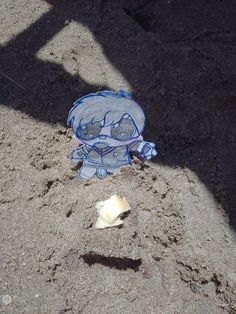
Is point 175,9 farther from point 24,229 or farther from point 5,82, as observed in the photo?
point 24,229

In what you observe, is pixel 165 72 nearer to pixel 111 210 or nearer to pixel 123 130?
pixel 123 130

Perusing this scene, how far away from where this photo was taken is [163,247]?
5.98ft

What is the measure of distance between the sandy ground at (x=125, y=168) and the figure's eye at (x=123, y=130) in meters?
0.08

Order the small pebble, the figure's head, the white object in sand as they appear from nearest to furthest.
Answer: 1. the small pebble
2. the white object in sand
3. the figure's head

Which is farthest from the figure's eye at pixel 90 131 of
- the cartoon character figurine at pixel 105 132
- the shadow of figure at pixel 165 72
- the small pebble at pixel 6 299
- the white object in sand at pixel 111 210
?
the small pebble at pixel 6 299

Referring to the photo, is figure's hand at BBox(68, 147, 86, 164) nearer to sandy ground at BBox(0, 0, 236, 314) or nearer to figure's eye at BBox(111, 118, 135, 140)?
sandy ground at BBox(0, 0, 236, 314)

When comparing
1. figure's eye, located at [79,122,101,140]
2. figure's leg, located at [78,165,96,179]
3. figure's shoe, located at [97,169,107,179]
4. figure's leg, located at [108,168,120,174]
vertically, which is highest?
figure's eye, located at [79,122,101,140]

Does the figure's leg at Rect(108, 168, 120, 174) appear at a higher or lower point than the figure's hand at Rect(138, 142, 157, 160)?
lower

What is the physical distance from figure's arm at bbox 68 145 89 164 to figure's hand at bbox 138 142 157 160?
239mm

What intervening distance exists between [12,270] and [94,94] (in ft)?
2.88

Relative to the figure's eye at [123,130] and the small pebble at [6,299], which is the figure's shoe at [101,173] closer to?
the figure's eye at [123,130]

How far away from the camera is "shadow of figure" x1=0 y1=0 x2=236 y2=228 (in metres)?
2.09

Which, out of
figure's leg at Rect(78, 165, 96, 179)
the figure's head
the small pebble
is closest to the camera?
the small pebble

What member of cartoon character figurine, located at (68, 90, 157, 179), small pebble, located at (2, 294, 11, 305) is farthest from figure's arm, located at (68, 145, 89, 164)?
small pebble, located at (2, 294, 11, 305)
